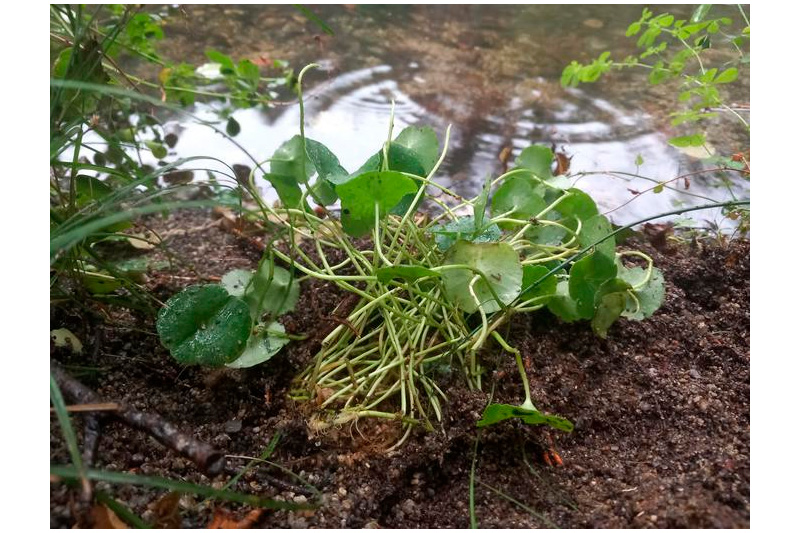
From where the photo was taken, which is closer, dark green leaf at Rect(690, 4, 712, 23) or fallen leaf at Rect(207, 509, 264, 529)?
fallen leaf at Rect(207, 509, 264, 529)

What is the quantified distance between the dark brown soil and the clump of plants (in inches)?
1.7

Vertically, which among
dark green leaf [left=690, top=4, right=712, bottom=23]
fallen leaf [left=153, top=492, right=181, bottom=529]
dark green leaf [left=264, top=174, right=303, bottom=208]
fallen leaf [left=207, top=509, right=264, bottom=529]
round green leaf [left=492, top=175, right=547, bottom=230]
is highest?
dark green leaf [left=690, top=4, right=712, bottom=23]

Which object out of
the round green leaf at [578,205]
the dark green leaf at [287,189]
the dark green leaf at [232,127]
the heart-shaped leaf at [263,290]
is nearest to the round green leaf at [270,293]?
the heart-shaped leaf at [263,290]

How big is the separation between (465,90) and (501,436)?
4.10 feet

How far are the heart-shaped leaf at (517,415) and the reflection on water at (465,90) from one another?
69cm

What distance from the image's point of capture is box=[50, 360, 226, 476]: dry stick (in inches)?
23.3

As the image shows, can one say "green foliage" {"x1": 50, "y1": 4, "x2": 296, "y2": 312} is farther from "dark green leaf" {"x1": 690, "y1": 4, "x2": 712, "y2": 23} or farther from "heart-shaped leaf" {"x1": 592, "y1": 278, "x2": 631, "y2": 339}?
"dark green leaf" {"x1": 690, "y1": 4, "x2": 712, "y2": 23}

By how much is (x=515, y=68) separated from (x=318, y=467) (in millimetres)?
1515

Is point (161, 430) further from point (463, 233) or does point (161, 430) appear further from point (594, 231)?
point (594, 231)

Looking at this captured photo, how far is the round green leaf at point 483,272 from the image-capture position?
0.80 metres

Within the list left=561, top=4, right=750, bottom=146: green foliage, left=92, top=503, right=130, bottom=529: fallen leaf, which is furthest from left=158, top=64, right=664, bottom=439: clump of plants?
left=561, top=4, right=750, bottom=146: green foliage

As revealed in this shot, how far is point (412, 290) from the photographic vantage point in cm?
85

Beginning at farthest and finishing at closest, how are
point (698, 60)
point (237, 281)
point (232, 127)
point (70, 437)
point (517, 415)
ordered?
1. point (232, 127)
2. point (698, 60)
3. point (237, 281)
4. point (517, 415)
5. point (70, 437)

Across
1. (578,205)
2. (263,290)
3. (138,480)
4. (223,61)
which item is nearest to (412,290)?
(263,290)
